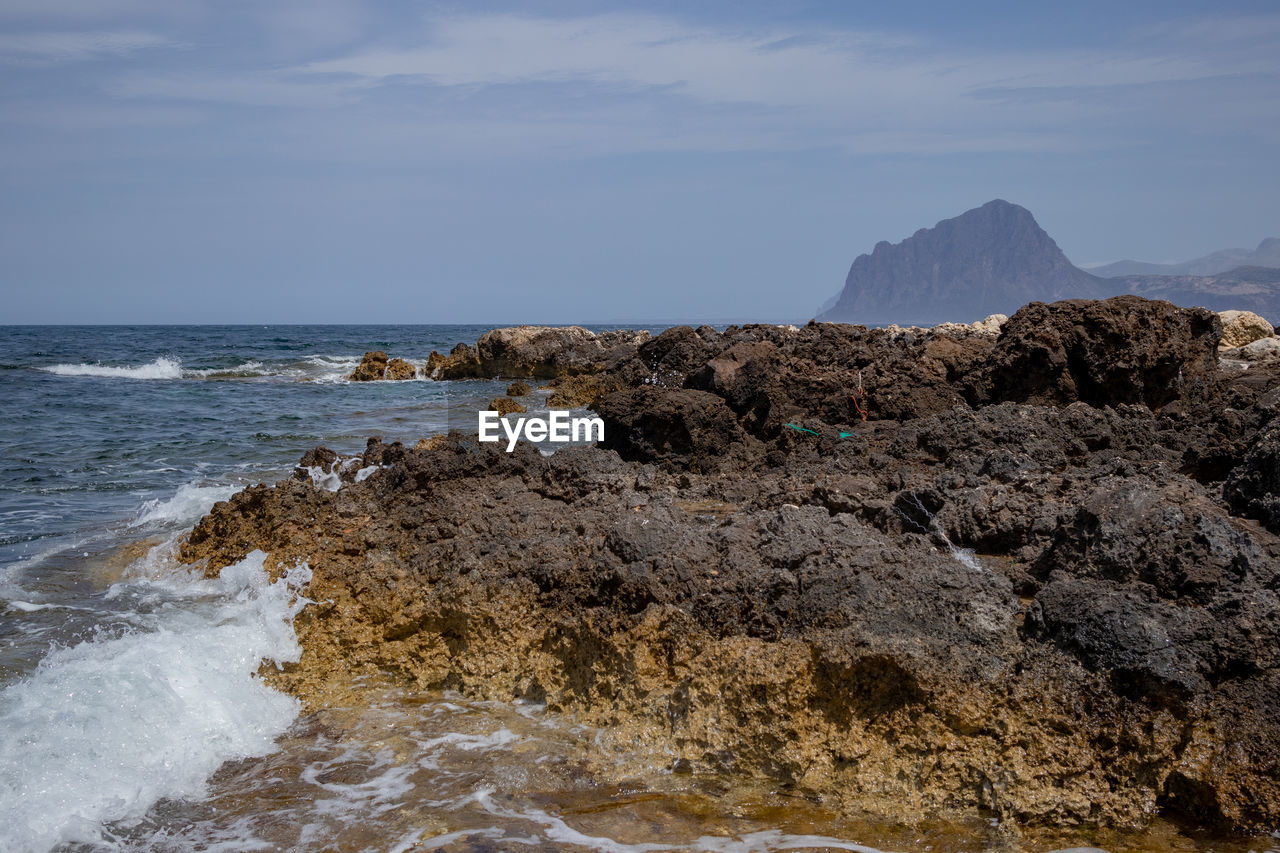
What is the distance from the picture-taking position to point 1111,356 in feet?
28.1

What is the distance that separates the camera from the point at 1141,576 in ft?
12.5

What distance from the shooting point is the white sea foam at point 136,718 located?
139 inches

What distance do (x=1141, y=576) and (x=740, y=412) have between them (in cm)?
575

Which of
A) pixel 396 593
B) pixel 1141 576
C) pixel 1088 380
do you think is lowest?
pixel 396 593

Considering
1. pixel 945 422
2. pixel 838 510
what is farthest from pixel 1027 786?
pixel 945 422

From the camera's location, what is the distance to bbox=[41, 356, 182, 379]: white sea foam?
28.1m

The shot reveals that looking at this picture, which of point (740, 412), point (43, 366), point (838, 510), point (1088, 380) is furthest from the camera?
point (43, 366)

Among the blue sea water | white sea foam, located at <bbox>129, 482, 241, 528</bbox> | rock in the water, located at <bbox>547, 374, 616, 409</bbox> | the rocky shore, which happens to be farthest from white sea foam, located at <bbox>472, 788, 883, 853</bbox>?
rock in the water, located at <bbox>547, 374, 616, 409</bbox>

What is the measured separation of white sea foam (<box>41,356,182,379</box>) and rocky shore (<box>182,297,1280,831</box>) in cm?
2540

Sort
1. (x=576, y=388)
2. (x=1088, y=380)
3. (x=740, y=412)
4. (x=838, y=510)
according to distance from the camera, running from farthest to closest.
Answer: (x=576, y=388) < (x=740, y=412) < (x=1088, y=380) < (x=838, y=510)

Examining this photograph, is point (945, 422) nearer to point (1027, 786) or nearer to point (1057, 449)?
point (1057, 449)

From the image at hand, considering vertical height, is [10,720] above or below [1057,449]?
below

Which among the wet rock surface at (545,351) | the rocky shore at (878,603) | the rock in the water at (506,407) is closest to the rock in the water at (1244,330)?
the rocky shore at (878,603)

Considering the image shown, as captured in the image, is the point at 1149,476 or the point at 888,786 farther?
the point at 1149,476
